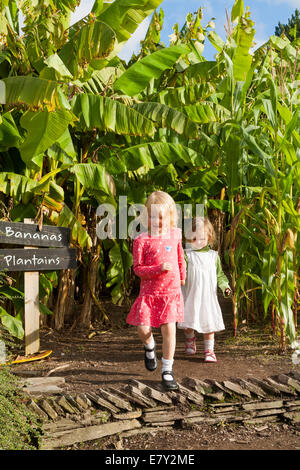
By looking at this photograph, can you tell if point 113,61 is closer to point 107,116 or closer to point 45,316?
point 107,116

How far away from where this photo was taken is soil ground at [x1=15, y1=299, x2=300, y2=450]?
3.50 metres

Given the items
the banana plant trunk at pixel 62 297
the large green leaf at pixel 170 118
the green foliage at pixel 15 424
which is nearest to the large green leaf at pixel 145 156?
the large green leaf at pixel 170 118

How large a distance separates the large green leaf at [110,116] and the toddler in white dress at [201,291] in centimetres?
118

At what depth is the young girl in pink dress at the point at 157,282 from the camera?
4.07 metres

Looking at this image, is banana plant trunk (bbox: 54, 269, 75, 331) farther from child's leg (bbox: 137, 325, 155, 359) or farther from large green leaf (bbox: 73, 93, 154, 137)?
child's leg (bbox: 137, 325, 155, 359)

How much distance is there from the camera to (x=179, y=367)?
4.70 meters

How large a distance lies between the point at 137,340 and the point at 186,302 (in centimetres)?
130

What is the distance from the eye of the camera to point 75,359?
203 inches

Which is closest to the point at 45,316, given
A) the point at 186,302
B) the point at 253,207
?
the point at 186,302

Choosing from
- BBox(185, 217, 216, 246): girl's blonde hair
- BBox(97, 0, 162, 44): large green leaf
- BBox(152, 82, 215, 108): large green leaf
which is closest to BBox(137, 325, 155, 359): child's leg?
BBox(185, 217, 216, 246): girl's blonde hair

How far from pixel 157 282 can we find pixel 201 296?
864 mm

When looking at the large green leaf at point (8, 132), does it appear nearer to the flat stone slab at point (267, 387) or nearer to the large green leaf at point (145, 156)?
the large green leaf at point (145, 156)
